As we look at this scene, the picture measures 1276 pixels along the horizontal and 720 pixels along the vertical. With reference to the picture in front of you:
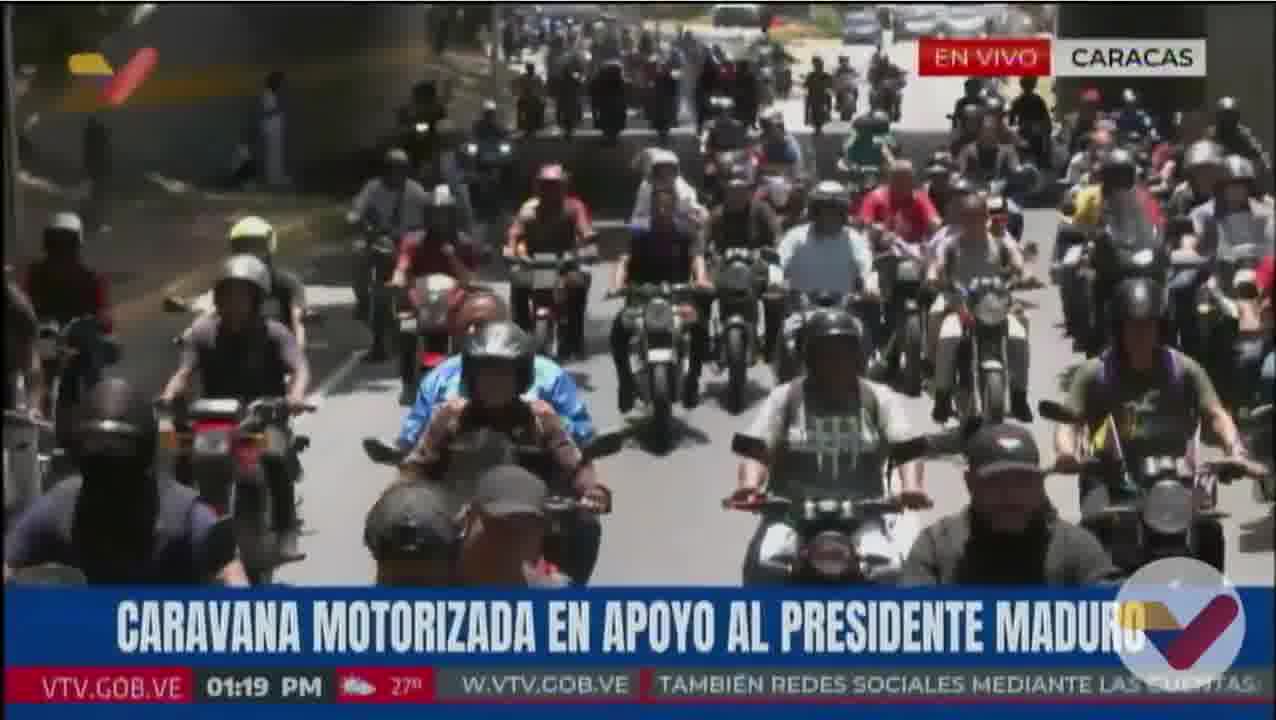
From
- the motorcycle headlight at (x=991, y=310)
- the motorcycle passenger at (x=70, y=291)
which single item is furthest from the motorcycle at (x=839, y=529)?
the motorcycle headlight at (x=991, y=310)

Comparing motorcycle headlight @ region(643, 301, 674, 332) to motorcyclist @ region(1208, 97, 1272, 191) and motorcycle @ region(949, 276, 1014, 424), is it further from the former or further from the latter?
motorcyclist @ region(1208, 97, 1272, 191)

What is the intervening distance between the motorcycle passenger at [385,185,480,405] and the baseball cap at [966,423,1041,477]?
8.55 meters

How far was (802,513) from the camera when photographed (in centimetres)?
752

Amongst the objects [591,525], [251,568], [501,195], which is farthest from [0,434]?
[501,195]

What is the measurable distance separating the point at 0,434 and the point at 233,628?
0.82m

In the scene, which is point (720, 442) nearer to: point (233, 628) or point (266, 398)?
point (266, 398)

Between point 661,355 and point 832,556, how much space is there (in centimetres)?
705

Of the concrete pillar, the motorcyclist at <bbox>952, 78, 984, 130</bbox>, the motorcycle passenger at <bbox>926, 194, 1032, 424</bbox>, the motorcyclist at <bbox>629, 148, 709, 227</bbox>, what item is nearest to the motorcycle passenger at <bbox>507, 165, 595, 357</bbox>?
the motorcyclist at <bbox>629, 148, 709, 227</bbox>

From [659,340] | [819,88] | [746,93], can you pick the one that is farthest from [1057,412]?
[746,93]

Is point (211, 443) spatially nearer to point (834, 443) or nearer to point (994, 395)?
point (834, 443)

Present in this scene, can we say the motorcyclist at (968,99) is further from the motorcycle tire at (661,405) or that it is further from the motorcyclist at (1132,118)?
the motorcycle tire at (661,405)

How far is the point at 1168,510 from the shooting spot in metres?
7.50

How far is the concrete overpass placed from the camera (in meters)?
10.2

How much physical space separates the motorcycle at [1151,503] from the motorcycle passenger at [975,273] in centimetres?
477
